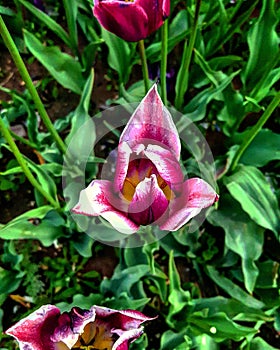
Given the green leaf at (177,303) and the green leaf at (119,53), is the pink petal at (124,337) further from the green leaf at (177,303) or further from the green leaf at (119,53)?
the green leaf at (119,53)

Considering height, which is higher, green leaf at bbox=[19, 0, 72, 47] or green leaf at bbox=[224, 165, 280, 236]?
green leaf at bbox=[19, 0, 72, 47]

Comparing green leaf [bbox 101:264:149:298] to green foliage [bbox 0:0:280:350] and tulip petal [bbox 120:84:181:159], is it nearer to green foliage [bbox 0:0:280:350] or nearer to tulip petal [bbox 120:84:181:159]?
green foliage [bbox 0:0:280:350]

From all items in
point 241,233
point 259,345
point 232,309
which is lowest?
point 259,345

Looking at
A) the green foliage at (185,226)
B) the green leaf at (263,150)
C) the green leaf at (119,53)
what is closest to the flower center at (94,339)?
the green foliage at (185,226)

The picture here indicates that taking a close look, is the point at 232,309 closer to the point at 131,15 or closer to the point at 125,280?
the point at 125,280

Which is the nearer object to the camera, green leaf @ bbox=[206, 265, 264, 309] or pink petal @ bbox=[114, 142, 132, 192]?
pink petal @ bbox=[114, 142, 132, 192]

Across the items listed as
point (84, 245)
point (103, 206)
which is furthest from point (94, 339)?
point (84, 245)

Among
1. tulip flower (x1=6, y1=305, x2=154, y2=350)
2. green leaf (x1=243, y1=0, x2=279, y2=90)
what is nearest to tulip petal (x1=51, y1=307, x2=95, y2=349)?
tulip flower (x1=6, y1=305, x2=154, y2=350)
